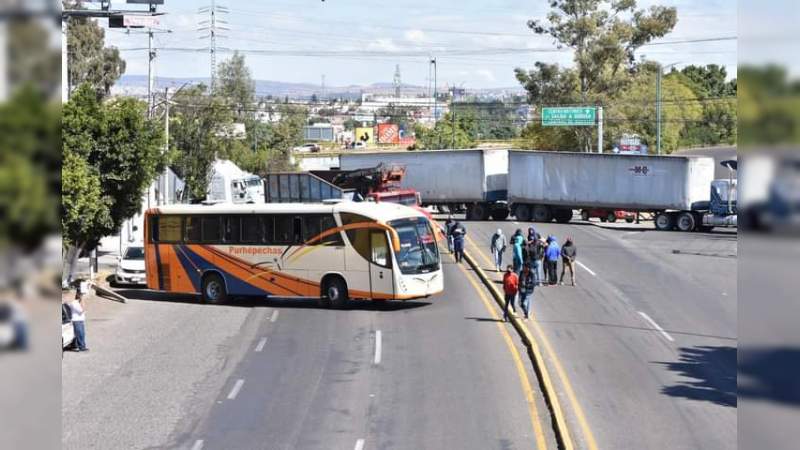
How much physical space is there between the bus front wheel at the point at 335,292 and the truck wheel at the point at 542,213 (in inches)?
993

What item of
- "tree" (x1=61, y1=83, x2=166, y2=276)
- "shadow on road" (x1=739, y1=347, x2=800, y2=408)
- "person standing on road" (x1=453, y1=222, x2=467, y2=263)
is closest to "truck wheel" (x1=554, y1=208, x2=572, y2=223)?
"person standing on road" (x1=453, y1=222, x2=467, y2=263)

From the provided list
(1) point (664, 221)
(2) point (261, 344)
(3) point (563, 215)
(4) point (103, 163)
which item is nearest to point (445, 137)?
(3) point (563, 215)

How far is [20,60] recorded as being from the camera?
2.17m

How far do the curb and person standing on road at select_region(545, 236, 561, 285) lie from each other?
1.99m

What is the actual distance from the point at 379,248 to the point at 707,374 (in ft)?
36.4

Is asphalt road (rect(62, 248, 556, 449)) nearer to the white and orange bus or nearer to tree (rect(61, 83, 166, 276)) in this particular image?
the white and orange bus

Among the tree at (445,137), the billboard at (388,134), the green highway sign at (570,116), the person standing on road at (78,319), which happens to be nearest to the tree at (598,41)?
the green highway sign at (570,116)

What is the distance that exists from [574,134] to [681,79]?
25124 millimetres

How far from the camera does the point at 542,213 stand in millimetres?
53125

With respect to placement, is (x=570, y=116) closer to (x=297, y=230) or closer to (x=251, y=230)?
(x=251, y=230)

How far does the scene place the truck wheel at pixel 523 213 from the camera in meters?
53.7

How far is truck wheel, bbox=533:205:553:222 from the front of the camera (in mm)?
53094

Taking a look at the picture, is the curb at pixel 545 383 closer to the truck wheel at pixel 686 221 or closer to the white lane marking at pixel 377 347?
the white lane marking at pixel 377 347

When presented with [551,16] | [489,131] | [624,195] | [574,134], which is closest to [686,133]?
[574,134]
